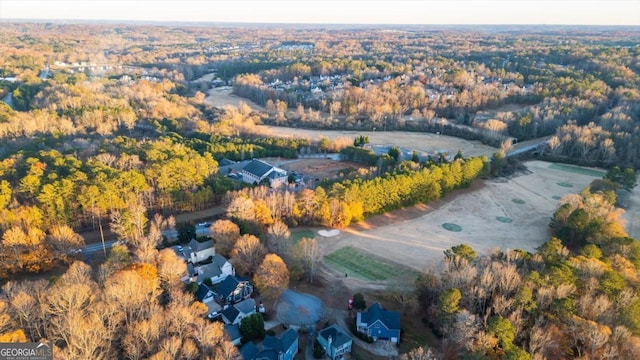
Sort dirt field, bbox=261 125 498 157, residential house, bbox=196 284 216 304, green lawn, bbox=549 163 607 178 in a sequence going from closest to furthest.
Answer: residential house, bbox=196 284 216 304, green lawn, bbox=549 163 607 178, dirt field, bbox=261 125 498 157

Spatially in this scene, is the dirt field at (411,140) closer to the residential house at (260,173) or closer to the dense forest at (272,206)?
the dense forest at (272,206)

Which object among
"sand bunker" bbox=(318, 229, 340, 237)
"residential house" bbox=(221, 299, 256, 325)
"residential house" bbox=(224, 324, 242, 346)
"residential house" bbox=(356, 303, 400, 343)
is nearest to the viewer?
"residential house" bbox=(224, 324, 242, 346)

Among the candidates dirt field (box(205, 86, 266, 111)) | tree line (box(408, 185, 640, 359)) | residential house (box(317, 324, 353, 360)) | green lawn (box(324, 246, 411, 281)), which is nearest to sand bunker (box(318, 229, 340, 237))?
green lawn (box(324, 246, 411, 281))

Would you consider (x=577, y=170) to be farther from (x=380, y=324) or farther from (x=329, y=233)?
(x=380, y=324)

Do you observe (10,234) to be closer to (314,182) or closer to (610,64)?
(314,182)

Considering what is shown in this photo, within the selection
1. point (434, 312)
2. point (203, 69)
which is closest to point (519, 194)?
point (434, 312)

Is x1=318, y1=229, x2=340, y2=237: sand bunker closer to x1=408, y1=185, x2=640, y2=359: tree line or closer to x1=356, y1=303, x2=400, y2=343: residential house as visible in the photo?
x1=408, y1=185, x2=640, y2=359: tree line
